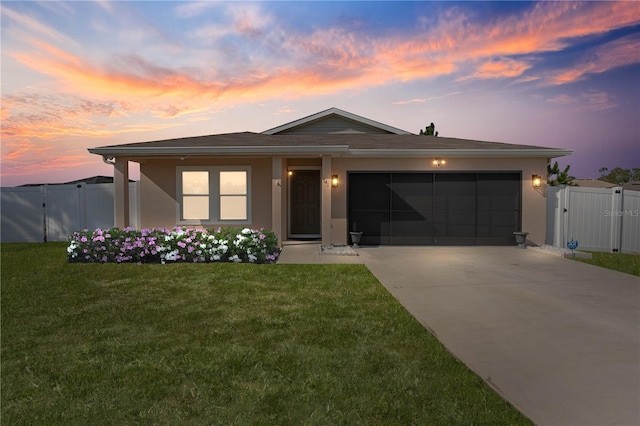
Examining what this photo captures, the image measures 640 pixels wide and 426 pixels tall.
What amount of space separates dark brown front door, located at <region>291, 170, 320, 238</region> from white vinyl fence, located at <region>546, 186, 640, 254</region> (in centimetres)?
727

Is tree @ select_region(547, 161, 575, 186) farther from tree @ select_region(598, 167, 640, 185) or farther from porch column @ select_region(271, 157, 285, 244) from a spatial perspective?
tree @ select_region(598, 167, 640, 185)

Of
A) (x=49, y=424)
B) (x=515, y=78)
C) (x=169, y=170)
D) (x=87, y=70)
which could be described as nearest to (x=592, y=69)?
(x=515, y=78)

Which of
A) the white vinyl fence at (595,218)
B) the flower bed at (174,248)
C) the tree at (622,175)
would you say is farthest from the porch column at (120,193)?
the tree at (622,175)

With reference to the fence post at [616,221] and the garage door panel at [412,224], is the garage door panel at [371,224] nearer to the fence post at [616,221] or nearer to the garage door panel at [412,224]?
the garage door panel at [412,224]

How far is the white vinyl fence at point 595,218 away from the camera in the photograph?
33.4ft

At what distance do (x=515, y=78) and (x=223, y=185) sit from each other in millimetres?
12566

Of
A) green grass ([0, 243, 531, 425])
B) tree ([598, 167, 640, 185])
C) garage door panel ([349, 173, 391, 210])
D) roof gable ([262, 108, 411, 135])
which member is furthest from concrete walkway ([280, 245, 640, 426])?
tree ([598, 167, 640, 185])

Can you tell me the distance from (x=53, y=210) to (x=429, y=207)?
1285 cm

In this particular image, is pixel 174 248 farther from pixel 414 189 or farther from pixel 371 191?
pixel 414 189

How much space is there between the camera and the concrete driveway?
2770 millimetres

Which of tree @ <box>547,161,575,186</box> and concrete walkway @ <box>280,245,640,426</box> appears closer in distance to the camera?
concrete walkway @ <box>280,245,640,426</box>

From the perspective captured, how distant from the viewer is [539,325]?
173 inches

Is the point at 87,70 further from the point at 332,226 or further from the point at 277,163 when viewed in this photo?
the point at 332,226

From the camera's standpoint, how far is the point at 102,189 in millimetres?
12969
